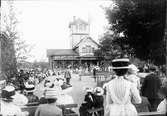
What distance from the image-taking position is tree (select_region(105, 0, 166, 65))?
7414mm

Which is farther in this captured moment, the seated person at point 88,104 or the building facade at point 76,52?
the building facade at point 76,52

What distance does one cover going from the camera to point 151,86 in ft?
17.2

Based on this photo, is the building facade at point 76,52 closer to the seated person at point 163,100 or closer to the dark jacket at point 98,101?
the dark jacket at point 98,101

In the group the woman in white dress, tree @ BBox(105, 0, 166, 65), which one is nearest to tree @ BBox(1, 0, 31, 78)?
the woman in white dress

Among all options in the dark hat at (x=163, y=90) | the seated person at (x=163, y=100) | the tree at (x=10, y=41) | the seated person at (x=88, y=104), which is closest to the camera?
the seated person at (x=163, y=100)

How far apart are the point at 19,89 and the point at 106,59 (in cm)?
365

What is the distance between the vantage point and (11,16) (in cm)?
595

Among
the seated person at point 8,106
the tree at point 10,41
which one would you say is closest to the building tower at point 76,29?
the tree at point 10,41

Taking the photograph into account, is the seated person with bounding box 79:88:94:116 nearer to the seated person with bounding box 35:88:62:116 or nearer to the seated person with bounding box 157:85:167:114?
the seated person with bounding box 157:85:167:114

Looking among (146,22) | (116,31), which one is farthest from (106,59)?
(146,22)

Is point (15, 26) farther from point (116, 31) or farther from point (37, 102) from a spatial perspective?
point (116, 31)

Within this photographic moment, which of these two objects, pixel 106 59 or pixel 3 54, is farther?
pixel 106 59

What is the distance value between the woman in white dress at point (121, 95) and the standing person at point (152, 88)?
6.41 feet

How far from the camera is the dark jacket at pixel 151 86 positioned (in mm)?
5203
